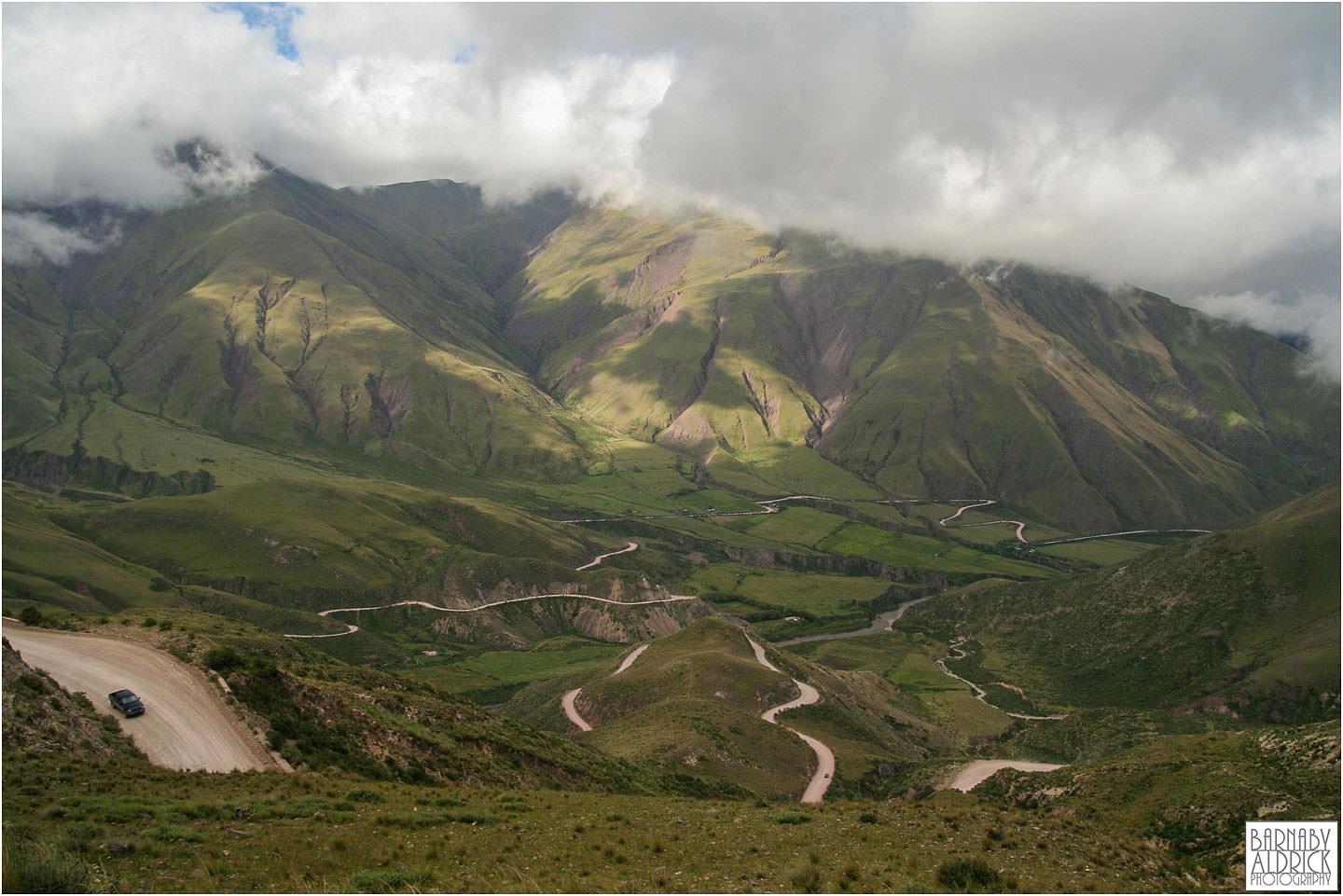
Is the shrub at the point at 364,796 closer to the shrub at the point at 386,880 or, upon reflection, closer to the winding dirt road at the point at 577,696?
the shrub at the point at 386,880

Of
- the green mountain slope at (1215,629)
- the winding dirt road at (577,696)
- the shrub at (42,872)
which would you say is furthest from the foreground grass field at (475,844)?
the green mountain slope at (1215,629)

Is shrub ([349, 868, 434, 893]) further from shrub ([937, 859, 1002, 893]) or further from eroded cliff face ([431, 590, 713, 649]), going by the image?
eroded cliff face ([431, 590, 713, 649])

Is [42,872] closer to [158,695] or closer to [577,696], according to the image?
[158,695]

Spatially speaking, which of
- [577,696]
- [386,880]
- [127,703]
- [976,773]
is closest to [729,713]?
[976,773]

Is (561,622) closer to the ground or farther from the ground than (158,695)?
closer to the ground

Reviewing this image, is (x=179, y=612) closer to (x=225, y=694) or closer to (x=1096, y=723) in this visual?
(x=225, y=694)

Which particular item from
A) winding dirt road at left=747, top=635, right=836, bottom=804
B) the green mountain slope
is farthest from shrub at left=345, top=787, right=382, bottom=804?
the green mountain slope

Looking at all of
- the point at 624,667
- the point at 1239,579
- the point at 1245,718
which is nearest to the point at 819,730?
the point at 624,667
